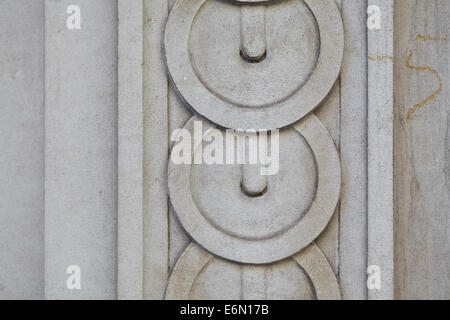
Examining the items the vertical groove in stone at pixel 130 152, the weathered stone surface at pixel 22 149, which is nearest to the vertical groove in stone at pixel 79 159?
the vertical groove in stone at pixel 130 152

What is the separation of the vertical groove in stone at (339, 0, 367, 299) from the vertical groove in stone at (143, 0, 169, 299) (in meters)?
0.88

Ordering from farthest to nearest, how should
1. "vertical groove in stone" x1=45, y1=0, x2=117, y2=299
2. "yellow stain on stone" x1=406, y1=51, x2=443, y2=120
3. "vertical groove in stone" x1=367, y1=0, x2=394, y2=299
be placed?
"yellow stain on stone" x1=406, y1=51, x2=443, y2=120 → "vertical groove in stone" x1=45, y1=0, x2=117, y2=299 → "vertical groove in stone" x1=367, y1=0, x2=394, y2=299

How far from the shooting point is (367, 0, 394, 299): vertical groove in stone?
2424 mm

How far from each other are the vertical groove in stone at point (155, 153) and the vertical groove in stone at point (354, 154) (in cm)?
88

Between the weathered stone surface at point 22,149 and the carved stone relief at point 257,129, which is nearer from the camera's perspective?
the carved stone relief at point 257,129

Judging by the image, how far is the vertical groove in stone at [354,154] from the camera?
246 centimetres

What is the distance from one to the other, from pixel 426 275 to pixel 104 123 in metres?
1.86

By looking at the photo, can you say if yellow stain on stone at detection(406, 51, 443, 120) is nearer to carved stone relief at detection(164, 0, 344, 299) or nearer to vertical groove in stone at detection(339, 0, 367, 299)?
vertical groove in stone at detection(339, 0, 367, 299)

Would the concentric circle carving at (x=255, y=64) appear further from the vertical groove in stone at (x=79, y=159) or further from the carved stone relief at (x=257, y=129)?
the vertical groove in stone at (x=79, y=159)

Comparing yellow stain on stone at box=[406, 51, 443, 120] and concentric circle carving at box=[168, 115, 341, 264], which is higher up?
yellow stain on stone at box=[406, 51, 443, 120]

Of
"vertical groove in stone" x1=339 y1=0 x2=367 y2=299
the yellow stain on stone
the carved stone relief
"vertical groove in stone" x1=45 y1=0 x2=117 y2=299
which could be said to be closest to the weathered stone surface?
"vertical groove in stone" x1=45 y1=0 x2=117 y2=299

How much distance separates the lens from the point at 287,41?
2504 mm

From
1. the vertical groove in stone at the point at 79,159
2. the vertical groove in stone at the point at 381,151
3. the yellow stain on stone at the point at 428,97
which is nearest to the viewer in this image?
the vertical groove in stone at the point at 381,151
